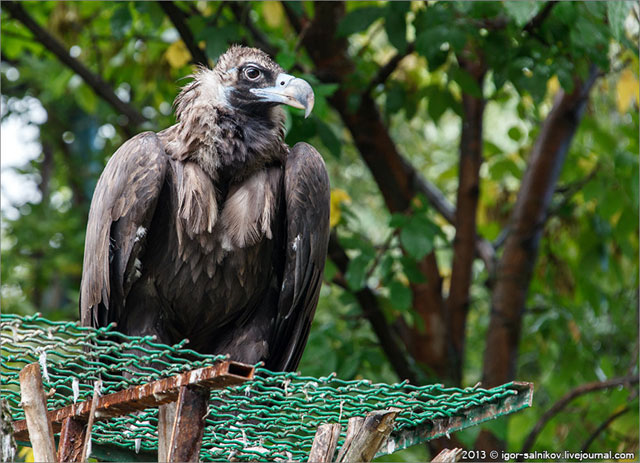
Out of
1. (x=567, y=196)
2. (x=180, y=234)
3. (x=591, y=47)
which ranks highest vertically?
(x=591, y=47)

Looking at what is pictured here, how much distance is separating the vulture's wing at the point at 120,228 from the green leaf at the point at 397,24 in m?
2.42

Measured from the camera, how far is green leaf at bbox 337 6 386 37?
21.6 ft

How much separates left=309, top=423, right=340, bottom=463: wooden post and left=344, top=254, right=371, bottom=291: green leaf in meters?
3.35

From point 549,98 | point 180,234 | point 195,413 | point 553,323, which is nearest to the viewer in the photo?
point 195,413

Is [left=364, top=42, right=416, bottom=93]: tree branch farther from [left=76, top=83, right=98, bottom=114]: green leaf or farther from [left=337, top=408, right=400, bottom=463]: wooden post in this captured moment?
[left=337, top=408, right=400, bottom=463]: wooden post

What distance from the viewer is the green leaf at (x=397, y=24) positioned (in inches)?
263

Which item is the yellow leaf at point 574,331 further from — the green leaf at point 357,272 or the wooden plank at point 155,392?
the wooden plank at point 155,392

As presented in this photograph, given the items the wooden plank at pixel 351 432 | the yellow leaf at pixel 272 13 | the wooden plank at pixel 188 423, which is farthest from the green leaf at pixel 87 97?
the wooden plank at pixel 351 432

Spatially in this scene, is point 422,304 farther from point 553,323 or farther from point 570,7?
point 570,7

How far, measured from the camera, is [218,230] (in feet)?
16.4

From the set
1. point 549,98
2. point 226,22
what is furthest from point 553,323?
point 226,22

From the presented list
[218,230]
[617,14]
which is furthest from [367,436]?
[617,14]

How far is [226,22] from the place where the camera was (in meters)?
6.79

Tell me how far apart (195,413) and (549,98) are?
6.83m
